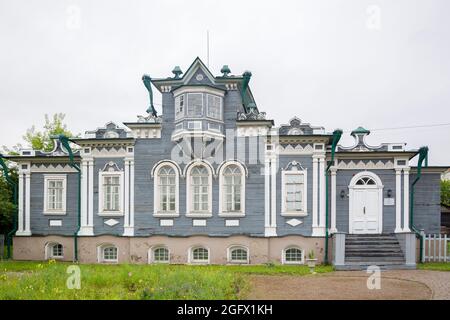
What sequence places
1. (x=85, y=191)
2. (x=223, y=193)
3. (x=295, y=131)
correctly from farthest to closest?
(x=85, y=191) → (x=223, y=193) → (x=295, y=131)

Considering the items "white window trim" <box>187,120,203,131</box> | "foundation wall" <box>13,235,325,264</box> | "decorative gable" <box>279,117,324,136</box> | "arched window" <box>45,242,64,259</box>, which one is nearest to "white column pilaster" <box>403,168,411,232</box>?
"foundation wall" <box>13,235,325,264</box>

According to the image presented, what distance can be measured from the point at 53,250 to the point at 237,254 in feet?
25.8

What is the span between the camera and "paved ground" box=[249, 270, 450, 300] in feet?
34.4

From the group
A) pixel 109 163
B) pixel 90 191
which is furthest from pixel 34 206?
pixel 109 163

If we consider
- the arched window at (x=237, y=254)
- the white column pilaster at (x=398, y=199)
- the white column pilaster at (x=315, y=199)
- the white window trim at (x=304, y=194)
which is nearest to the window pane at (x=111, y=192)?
the arched window at (x=237, y=254)

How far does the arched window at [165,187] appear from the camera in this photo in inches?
678

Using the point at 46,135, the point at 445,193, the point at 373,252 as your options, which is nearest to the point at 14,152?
the point at 46,135

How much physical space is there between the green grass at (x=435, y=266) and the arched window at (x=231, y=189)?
6835mm

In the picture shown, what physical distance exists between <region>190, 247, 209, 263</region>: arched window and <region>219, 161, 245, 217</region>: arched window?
163 cm

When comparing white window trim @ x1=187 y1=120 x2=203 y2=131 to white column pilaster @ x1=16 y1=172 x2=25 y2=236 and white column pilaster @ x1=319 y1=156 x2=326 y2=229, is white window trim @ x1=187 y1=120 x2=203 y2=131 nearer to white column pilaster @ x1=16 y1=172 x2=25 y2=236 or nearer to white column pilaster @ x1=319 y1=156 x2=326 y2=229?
white column pilaster @ x1=319 y1=156 x2=326 y2=229

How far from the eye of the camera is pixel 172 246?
17.0 m

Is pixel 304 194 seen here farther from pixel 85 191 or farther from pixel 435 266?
pixel 85 191

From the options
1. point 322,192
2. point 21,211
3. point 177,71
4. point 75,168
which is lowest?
point 21,211

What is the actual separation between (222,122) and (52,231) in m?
8.55
